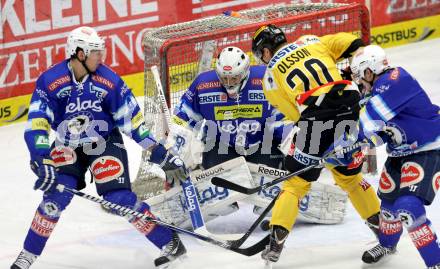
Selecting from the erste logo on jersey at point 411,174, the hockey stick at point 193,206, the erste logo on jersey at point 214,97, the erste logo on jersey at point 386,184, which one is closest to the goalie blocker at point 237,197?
the hockey stick at point 193,206

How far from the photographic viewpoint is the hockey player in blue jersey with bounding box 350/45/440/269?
5.71 metres

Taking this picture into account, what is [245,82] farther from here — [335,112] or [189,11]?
[189,11]

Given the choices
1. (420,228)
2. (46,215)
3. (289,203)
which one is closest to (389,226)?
(420,228)

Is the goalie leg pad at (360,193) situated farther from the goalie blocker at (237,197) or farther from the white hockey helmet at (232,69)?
the white hockey helmet at (232,69)

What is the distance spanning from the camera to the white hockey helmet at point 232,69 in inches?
271

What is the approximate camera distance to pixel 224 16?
7.97m

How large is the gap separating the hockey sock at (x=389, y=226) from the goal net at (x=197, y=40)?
169 centimetres

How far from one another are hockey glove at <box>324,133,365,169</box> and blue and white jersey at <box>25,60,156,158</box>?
38.4 inches

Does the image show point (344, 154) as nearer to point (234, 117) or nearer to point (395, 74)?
point (395, 74)

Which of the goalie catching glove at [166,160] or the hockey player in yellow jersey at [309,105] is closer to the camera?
the hockey player in yellow jersey at [309,105]

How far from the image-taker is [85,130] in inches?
246

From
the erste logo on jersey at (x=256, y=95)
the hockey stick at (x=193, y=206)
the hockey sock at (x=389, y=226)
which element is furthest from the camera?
the erste logo on jersey at (x=256, y=95)

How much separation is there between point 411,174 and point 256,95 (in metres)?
1.47

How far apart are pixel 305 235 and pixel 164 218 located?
0.84 metres
